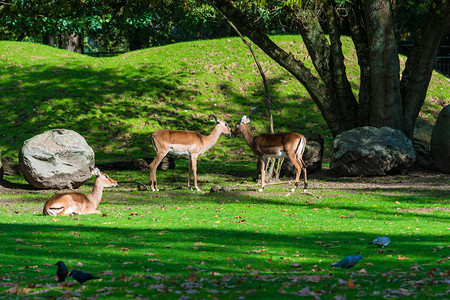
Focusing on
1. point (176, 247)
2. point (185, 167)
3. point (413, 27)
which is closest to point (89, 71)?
point (185, 167)

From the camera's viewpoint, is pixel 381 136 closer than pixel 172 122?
Yes

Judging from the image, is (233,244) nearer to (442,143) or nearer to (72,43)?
(442,143)

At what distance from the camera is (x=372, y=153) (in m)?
20.4

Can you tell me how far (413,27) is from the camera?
149ft

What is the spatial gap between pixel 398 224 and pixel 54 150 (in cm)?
1054

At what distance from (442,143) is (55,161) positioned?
526 inches

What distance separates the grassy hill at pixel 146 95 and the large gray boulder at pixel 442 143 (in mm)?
6392

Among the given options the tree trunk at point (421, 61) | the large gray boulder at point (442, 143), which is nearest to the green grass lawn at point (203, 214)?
the large gray boulder at point (442, 143)

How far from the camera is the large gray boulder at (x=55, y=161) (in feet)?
58.7

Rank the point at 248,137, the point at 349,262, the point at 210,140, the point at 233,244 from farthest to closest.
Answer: the point at 210,140
the point at 248,137
the point at 233,244
the point at 349,262

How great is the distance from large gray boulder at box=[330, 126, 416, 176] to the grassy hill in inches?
269

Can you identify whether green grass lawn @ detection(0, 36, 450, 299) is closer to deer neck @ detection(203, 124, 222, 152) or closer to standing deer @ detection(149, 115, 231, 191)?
standing deer @ detection(149, 115, 231, 191)

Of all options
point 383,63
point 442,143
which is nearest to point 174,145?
point 383,63

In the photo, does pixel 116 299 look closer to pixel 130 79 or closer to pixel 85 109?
pixel 85 109
